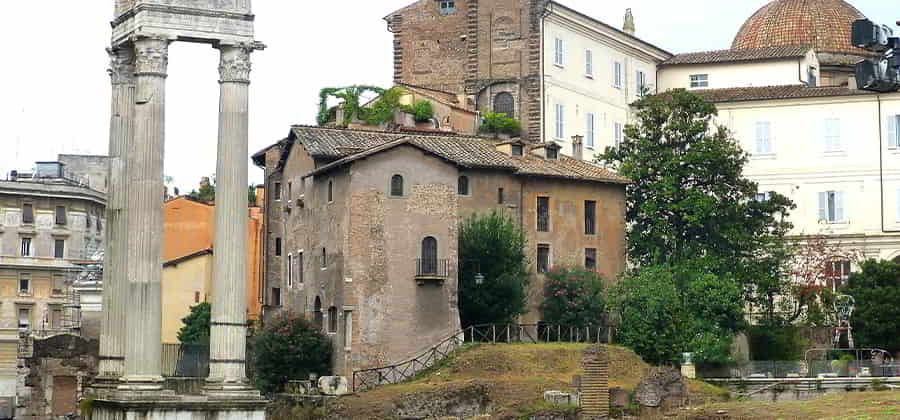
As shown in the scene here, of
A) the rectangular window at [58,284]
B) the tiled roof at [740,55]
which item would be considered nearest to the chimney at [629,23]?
the tiled roof at [740,55]

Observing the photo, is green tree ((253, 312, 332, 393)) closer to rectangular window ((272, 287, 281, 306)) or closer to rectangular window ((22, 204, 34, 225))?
rectangular window ((272, 287, 281, 306))

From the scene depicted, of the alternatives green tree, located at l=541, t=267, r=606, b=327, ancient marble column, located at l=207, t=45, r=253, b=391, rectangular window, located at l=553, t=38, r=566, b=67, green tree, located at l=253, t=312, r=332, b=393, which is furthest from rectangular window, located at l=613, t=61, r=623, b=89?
ancient marble column, located at l=207, t=45, r=253, b=391

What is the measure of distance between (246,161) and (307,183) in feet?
84.0

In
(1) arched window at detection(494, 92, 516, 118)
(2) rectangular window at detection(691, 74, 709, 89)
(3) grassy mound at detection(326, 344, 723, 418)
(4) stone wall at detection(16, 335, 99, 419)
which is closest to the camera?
(3) grassy mound at detection(326, 344, 723, 418)

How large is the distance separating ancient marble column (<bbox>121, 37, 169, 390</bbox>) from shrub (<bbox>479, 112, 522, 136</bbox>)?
37.9 meters

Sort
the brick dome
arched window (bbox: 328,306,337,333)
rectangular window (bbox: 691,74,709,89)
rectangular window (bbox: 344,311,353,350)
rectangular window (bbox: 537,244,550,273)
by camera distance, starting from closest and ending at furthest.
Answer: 1. rectangular window (bbox: 344,311,353,350)
2. arched window (bbox: 328,306,337,333)
3. rectangular window (bbox: 537,244,550,273)
4. rectangular window (bbox: 691,74,709,89)
5. the brick dome

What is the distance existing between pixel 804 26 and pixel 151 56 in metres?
61.5

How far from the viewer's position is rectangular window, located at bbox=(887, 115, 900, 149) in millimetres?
86562

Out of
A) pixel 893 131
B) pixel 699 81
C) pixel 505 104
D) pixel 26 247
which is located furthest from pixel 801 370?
pixel 26 247

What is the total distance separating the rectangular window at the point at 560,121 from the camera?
8288 cm

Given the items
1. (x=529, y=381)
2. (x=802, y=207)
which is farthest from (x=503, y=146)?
(x=802, y=207)

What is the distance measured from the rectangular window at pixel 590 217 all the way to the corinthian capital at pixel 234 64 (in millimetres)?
31573

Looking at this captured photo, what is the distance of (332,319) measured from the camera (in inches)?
2601

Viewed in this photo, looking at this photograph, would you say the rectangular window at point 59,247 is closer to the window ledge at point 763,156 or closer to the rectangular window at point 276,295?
the rectangular window at point 276,295
